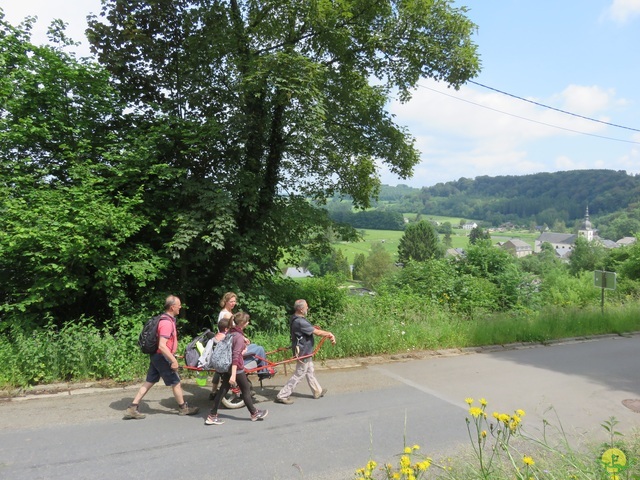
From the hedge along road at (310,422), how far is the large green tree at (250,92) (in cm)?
305

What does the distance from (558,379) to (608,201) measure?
13979 cm

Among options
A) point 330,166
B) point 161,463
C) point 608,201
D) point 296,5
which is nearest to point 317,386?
point 161,463

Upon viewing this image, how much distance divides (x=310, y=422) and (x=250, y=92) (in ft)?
21.3

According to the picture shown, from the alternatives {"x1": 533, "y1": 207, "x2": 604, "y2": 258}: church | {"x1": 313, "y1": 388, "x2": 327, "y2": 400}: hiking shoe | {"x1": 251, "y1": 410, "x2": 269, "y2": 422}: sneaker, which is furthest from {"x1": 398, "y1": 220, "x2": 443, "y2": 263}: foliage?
{"x1": 251, "y1": 410, "x2": 269, "y2": 422}: sneaker

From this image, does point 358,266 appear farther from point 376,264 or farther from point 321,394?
point 321,394

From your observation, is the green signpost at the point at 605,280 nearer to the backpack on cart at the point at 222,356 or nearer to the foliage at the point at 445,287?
the foliage at the point at 445,287

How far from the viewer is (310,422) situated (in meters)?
5.61

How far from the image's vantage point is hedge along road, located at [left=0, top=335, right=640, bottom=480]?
4508mm

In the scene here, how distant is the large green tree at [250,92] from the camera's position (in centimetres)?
837

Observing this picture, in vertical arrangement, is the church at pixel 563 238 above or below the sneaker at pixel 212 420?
above

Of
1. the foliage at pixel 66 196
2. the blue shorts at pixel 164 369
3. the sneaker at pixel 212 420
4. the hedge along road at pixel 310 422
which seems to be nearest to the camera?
the hedge along road at pixel 310 422

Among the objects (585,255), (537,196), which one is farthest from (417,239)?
(537,196)

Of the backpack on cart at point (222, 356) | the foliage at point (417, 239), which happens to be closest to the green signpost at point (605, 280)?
the backpack on cart at point (222, 356)

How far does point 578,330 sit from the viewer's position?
11594 millimetres
